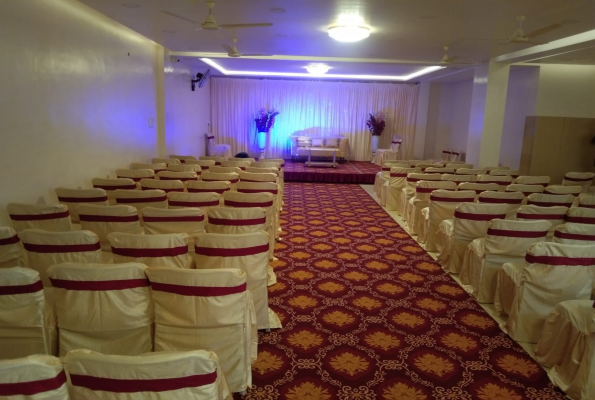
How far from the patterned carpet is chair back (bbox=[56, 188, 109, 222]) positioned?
2260 mm

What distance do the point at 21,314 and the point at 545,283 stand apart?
3670mm

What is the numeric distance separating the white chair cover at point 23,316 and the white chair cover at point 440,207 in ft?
A: 15.5

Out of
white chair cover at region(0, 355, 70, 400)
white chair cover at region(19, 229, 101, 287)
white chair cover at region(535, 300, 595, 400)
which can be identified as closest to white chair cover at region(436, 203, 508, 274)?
white chair cover at region(535, 300, 595, 400)

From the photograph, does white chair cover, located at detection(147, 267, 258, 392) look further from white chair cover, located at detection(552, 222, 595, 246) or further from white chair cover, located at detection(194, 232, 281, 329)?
white chair cover, located at detection(552, 222, 595, 246)

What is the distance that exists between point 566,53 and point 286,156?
385 inches

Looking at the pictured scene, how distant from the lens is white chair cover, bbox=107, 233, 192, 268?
10.1 feet

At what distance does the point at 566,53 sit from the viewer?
335 inches

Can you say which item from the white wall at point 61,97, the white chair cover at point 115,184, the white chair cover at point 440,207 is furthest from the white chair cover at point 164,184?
the white chair cover at point 440,207

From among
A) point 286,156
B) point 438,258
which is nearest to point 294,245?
point 438,258

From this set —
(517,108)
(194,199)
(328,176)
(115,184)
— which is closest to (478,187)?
(194,199)

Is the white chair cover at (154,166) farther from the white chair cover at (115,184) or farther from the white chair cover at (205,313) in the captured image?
the white chair cover at (205,313)

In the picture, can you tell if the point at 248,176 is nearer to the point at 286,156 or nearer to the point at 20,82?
the point at 20,82

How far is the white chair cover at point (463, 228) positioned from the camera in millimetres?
4750

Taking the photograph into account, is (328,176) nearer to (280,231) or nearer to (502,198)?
(280,231)
